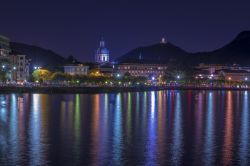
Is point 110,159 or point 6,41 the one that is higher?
point 6,41

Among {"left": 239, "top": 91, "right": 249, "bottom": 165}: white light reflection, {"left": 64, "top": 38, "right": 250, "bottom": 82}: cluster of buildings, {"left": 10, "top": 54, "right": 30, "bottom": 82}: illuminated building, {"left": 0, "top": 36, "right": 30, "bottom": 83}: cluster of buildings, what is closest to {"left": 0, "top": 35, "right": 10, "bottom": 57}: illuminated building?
{"left": 0, "top": 36, "right": 30, "bottom": 83}: cluster of buildings

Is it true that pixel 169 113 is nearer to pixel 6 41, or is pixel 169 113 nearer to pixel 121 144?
pixel 121 144

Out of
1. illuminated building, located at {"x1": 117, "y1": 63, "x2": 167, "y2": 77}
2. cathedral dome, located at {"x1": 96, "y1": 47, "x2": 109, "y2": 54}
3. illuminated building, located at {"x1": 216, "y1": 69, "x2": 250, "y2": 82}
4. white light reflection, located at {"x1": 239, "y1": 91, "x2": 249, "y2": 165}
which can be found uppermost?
cathedral dome, located at {"x1": 96, "y1": 47, "x2": 109, "y2": 54}

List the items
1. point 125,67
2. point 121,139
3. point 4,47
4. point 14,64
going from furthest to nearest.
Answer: point 125,67 → point 4,47 → point 14,64 → point 121,139

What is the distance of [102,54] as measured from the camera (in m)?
163

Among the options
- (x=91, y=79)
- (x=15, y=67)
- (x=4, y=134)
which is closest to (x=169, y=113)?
(x=4, y=134)

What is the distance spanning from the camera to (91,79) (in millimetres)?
94312

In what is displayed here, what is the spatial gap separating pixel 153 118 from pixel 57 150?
14264 millimetres

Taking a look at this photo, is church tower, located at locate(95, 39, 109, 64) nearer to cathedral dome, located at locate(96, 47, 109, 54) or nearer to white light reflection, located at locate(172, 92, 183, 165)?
cathedral dome, located at locate(96, 47, 109, 54)

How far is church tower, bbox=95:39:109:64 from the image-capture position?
16288 cm

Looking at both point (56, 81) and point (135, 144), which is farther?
point (56, 81)

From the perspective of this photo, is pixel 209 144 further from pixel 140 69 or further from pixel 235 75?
pixel 140 69

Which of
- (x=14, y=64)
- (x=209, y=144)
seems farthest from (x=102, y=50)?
(x=209, y=144)

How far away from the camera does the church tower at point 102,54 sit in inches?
6412
